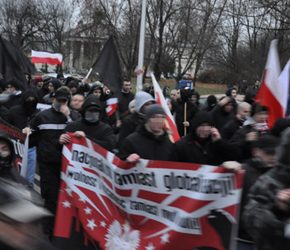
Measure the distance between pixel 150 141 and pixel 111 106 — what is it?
5449 millimetres

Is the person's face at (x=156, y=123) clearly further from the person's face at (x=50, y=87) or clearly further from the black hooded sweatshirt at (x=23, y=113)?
the person's face at (x=50, y=87)

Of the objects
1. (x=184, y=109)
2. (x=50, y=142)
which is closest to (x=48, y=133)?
(x=50, y=142)

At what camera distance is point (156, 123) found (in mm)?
5438

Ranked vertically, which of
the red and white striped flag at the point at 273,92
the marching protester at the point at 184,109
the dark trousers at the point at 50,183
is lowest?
the dark trousers at the point at 50,183

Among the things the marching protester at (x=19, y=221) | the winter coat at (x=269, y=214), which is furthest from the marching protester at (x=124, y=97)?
the marching protester at (x=19, y=221)

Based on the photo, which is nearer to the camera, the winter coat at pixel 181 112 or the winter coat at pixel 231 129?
the winter coat at pixel 231 129

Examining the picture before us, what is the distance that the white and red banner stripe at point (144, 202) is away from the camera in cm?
428

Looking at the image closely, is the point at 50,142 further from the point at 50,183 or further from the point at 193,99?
the point at 193,99

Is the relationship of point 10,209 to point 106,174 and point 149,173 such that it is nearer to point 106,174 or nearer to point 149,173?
point 149,173

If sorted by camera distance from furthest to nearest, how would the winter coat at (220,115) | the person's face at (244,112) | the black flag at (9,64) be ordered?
the black flag at (9,64)
the winter coat at (220,115)
the person's face at (244,112)

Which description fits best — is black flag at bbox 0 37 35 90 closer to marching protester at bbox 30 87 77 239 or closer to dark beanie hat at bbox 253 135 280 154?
marching protester at bbox 30 87 77 239

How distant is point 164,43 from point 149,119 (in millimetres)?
24573

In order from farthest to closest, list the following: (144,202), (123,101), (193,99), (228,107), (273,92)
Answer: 1. (193,99)
2. (123,101)
3. (228,107)
4. (273,92)
5. (144,202)

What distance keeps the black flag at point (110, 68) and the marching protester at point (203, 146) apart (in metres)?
6.25
